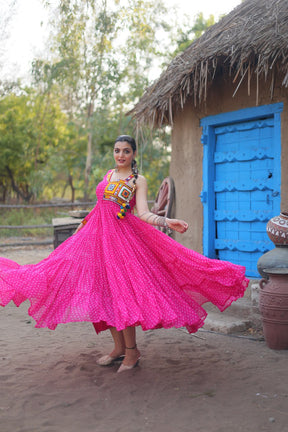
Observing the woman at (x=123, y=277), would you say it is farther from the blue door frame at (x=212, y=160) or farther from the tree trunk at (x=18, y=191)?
the tree trunk at (x=18, y=191)

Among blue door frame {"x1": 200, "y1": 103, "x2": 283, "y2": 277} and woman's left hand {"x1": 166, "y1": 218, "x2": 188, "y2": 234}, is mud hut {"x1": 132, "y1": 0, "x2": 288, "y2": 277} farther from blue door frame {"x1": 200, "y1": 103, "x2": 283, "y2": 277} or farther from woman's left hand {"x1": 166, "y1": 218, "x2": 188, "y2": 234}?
woman's left hand {"x1": 166, "y1": 218, "x2": 188, "y2": 234}

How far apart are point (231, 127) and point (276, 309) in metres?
2.71

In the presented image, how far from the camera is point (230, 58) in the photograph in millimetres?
5281

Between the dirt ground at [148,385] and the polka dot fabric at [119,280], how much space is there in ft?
1.32

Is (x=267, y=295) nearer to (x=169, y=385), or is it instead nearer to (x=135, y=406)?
(x=169, y=385)

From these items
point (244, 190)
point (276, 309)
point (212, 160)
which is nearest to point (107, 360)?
point (276, 309)

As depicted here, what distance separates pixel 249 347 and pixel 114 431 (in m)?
1.87

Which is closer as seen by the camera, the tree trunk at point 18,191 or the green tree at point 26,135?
the green tree at point 26,135

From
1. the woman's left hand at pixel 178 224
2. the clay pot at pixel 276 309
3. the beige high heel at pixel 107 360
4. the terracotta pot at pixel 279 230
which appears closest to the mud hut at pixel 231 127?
the terracotta pot at pixel 279 230

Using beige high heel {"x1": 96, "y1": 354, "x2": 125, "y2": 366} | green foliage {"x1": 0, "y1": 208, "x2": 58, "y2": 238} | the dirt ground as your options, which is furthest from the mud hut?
green foliage {"x1": 0, "y1": 208, "x2": 58, "y2": 238}

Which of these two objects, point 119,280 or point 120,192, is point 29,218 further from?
point 119,280

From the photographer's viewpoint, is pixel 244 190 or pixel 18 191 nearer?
pixel 244 190

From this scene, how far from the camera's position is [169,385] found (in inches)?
121

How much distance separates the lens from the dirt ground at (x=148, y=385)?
2.52 meters
